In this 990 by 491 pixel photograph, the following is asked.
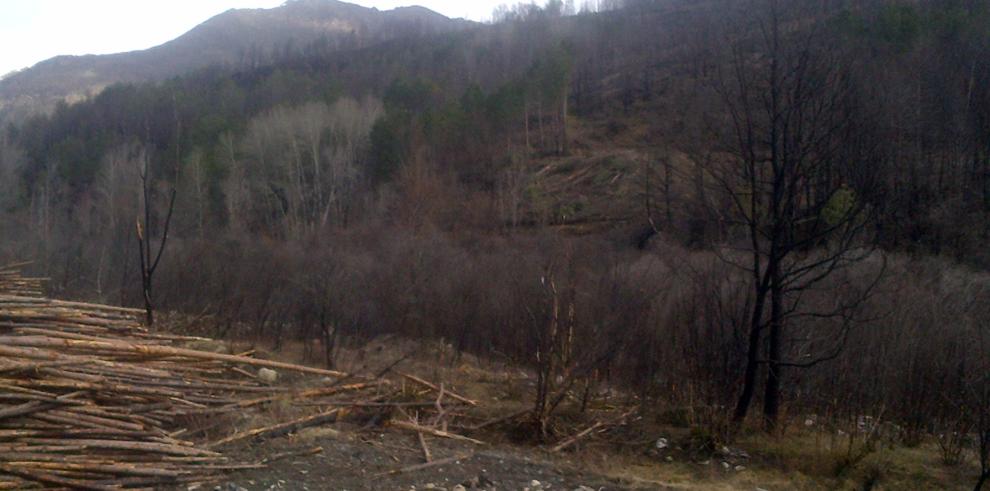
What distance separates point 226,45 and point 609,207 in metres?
73.1

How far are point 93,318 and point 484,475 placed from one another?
451 centimetres

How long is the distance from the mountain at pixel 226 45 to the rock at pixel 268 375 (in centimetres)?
4366

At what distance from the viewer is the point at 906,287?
571 inches

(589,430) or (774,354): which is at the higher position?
(774,354)

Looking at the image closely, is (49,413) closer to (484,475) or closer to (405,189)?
(484,475)

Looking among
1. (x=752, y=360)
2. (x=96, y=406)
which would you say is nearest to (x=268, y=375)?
(x=96, y=406)

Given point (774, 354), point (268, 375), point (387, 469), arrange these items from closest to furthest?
point (387, 469) < point (774, 354) < point (268, 375)

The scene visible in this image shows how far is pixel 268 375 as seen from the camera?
9.55 metres

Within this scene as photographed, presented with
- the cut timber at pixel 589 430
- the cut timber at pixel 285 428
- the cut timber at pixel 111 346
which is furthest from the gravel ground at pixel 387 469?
Result: the cut timber at pixel 111 346

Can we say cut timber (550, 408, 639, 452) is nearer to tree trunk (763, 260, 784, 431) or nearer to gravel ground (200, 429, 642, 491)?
gravel ground (200, 429, 642, 491)

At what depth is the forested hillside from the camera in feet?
29.3

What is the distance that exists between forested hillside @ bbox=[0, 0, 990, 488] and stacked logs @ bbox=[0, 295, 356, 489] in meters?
3.43

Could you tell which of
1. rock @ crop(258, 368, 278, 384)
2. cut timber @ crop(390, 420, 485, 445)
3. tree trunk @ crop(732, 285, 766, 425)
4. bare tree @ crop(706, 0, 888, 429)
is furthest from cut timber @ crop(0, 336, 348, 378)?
bare tree @ crop(706, 0, 888, 429)

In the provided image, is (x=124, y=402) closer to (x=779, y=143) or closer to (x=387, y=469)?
(x=387, y=469)
